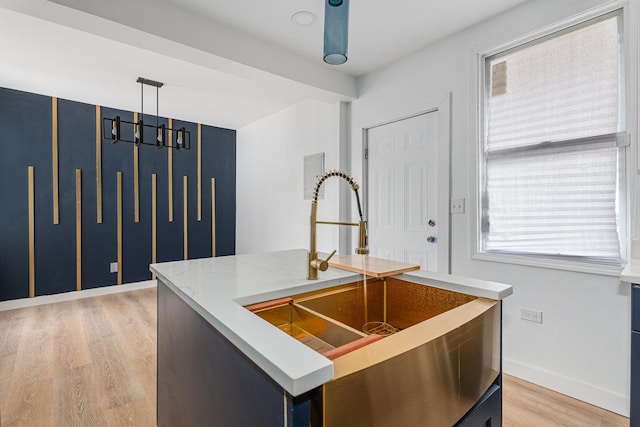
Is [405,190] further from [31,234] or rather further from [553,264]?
[31,234]

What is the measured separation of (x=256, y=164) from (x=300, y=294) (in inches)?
160

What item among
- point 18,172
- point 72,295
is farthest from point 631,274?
point 18,172

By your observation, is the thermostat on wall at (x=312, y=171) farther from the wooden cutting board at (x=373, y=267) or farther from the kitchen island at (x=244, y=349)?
the wooden cutting board at (x=373, y=267)

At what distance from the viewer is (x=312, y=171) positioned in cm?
391

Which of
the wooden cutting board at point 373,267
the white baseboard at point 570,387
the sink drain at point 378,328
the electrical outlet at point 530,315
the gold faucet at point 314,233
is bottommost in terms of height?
the white baseboard at point 570,387

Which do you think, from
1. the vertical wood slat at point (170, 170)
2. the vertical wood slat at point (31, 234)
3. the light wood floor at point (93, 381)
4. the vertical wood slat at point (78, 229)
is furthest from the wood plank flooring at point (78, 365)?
the vertical wood slat at point (170, 170)

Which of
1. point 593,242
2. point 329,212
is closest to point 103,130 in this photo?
point 329,212

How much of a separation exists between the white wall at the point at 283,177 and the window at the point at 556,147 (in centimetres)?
160

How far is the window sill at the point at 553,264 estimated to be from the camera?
1860 mm

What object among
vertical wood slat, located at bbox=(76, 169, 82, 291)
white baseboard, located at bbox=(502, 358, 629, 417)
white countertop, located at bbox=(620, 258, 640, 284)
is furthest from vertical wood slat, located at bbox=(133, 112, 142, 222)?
white countertop, located at bbox=(620, 258, 640, 284)

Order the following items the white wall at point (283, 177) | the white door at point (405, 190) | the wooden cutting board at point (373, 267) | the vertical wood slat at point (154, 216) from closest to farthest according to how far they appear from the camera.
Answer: the wooden cutting board at point (373, 267), the white door at point (405, 190), the white wall at point (283, 177), the vertical wood slat at point (154, 216)

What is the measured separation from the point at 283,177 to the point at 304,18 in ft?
7.70

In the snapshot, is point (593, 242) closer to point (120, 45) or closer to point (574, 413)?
point (574, 413)

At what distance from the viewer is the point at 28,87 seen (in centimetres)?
363
